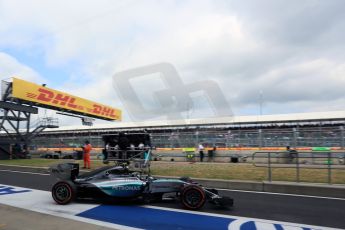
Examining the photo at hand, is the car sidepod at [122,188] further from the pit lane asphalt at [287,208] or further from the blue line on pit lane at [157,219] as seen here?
the pit lane asphalt at [287,208]

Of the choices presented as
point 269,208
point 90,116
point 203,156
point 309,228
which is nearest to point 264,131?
point 203,156

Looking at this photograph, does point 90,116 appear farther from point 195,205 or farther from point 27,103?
point 195,205

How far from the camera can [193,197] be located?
8.59m

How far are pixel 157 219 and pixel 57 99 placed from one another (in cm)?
3243

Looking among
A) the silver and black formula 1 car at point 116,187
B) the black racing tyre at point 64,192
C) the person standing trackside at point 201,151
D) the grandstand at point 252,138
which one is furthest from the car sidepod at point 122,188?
the person standing trackside at point 201,151

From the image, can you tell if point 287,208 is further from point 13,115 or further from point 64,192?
point 13,115

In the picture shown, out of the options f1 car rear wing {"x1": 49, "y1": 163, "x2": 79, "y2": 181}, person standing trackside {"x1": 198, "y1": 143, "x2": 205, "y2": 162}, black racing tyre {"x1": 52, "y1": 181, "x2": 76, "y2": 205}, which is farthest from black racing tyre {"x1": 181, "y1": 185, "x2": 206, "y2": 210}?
person standing trackside {"x1": 198, "y1": 143, "x2": 205, "y2": 162}

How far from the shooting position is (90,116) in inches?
1842

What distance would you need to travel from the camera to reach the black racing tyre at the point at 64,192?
9117 millimetres

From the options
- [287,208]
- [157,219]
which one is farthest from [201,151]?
[157,219]

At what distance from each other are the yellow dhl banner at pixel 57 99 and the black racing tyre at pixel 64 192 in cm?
2458

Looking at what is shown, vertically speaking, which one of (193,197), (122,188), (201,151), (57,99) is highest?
(57,99)

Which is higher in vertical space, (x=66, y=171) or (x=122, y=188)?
(x=66, y=171)

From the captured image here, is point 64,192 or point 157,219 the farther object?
point 64,192
